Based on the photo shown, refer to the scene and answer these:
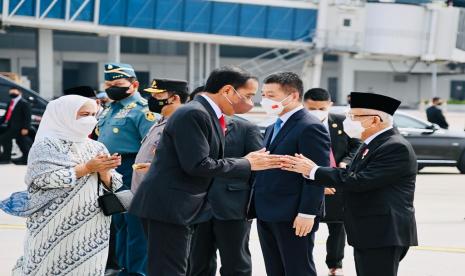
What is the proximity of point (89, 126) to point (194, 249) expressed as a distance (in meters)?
1.66

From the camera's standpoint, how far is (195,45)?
59625 mm

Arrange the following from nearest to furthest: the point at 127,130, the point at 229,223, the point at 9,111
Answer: the point at 229,223, the point at 127,130, the point at 9,111

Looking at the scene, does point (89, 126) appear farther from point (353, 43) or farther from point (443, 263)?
point (353, 43)

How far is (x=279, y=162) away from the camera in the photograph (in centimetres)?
476

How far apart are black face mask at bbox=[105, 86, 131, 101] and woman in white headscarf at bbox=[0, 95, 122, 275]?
162 centimetres

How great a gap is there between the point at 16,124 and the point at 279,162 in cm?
1360

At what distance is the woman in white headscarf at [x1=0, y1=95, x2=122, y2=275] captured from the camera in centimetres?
473

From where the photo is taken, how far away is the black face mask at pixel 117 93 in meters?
6.56

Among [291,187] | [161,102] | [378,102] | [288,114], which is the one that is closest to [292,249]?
[291,187]

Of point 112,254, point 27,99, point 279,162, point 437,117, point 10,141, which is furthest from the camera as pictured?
point 437,117

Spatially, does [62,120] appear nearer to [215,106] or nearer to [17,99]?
[215,106]

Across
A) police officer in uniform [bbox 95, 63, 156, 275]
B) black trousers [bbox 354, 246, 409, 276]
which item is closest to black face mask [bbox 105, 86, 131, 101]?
police officer in uniform [bbox 95, 63, 156, 275]

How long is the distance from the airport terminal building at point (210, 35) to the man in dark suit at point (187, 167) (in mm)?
42779

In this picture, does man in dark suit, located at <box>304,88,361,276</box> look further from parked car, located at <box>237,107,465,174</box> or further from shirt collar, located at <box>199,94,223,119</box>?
parked car, located at <box>237,107,465,174</box>
